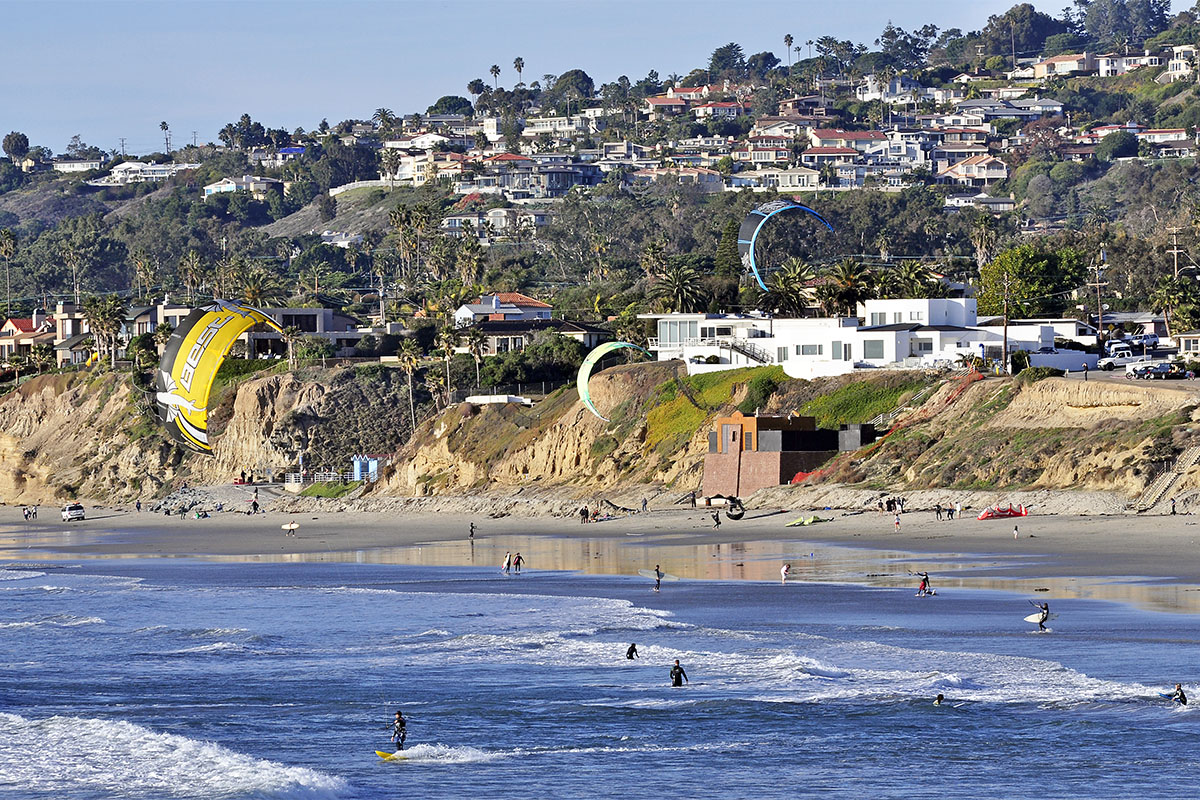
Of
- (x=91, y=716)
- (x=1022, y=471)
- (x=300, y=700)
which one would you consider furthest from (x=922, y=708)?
(x=1022, y=471)

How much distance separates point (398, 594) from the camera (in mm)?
42969

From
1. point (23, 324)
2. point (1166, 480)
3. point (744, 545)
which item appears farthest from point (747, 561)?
point (23, 324)

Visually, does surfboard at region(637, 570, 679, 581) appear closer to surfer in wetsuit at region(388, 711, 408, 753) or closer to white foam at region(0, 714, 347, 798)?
surfer in wetsuit at region(388, 711, 408, 753)

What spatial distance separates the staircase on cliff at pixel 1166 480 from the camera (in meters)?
48.3

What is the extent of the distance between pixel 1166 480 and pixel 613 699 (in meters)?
27.5

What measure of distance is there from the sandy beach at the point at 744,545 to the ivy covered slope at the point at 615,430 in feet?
14.0

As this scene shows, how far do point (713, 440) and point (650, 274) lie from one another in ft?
173

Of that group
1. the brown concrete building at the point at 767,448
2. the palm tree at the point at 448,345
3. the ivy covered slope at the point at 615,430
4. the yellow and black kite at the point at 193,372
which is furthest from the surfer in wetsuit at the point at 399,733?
the palm tree at the point at 448,345

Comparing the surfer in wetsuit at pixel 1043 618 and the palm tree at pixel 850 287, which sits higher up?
the palm tree at pixel 850 287

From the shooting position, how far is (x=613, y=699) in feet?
89.1

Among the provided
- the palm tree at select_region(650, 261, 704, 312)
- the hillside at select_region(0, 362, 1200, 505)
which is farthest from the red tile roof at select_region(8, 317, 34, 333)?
the palm tree at select_region(650, 261, 704, 312)

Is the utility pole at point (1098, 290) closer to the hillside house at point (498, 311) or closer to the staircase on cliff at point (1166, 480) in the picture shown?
Result: the staircase on cliff at point (1166, 480)

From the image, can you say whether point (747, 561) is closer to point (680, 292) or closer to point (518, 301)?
point (680, 292)

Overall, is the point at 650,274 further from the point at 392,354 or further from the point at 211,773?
the point at 211,773
